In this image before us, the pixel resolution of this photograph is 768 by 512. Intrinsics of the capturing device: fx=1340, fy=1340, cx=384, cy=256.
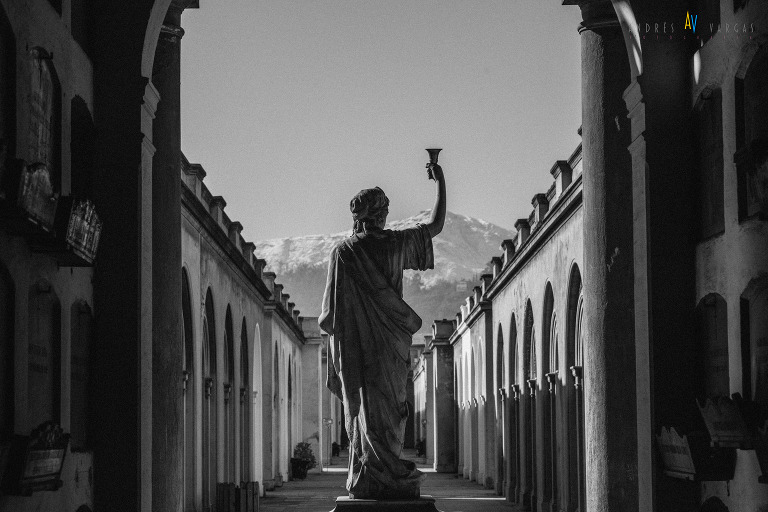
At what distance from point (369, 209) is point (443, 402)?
43658 mm

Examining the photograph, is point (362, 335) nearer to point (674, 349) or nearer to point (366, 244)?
point (366, 244)

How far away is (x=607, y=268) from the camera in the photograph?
42.5 feet

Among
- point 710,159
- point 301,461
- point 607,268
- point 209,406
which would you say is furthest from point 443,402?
point 710,159

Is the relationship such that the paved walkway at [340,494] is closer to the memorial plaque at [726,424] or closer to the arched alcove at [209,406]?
the arched alcove at [209,406]

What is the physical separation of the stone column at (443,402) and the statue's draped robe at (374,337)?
1632 inches

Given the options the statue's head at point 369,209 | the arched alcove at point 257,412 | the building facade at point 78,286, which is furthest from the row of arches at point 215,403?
the statue's head at point 369,209

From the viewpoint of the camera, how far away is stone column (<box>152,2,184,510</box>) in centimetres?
1313

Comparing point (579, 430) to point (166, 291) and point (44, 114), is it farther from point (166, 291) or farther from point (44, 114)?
point (44, 114)

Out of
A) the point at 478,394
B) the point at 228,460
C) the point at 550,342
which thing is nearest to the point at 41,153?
the point at 550,342

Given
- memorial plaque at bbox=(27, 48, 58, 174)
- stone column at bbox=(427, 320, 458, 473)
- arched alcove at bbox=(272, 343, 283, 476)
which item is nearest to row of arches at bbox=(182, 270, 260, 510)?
Result: arched alcove at bbox=(272, 343, 283, 476)

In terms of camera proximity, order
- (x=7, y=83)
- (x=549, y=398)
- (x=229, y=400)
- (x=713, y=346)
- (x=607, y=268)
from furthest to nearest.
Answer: (x=229, y=400)
(x=549, y=398)
(x=607, y=268)
(x=713, y=346)
(x=7, y=83)

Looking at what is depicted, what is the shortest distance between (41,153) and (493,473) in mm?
29177

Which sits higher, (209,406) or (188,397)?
(188,397)

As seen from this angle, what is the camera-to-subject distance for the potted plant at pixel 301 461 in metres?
46.7
